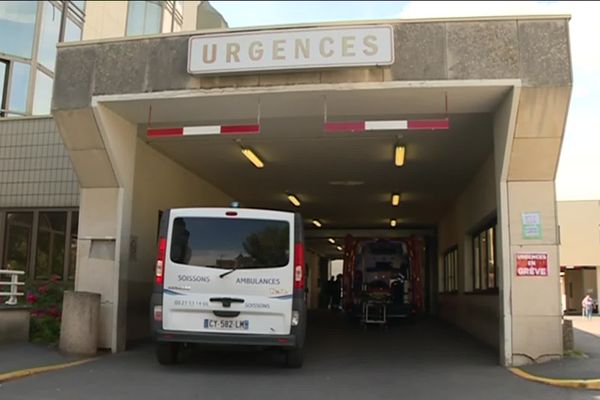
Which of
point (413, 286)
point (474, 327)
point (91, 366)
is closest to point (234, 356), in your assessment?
point (91, 366)

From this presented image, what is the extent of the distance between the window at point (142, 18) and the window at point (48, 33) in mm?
4427

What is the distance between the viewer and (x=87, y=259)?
10906mm

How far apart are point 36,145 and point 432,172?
9.58 metres

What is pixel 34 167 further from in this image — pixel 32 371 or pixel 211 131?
pixel 32 371

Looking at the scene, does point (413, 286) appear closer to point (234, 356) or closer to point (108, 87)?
point (234, 356)

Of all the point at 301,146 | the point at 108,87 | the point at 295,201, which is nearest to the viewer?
the point at 108,87

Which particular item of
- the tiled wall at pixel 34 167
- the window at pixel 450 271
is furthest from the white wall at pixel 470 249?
the tiled wall at pixel 34 167

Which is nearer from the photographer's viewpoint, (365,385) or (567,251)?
(365,385)

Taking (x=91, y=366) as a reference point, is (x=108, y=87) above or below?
above

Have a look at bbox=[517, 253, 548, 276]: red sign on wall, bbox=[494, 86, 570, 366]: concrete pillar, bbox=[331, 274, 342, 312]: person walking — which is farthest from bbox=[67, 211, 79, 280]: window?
bbox=[331, 274, 342, 312]: person walking

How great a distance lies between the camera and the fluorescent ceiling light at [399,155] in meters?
12.7

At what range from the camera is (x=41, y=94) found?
20719mm

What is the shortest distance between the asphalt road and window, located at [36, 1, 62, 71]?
13.1 metres

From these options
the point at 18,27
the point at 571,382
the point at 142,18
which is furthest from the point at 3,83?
the point at 571,382
